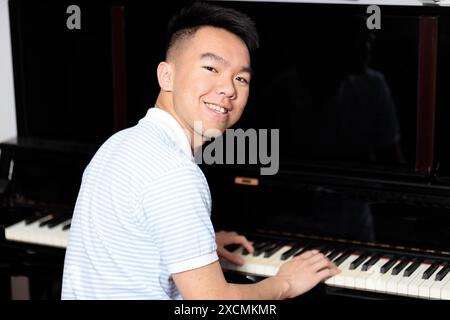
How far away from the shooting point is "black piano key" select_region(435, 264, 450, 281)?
300cm

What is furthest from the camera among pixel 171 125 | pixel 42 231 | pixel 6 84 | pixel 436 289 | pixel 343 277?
pixel 6 84

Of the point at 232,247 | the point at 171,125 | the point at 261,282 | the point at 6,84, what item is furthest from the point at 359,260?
the point at 6,84

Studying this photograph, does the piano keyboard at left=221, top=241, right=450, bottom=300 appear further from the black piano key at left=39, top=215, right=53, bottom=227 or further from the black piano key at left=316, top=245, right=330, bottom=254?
the black piano key at left=39, top=215, right=53, bottom=227

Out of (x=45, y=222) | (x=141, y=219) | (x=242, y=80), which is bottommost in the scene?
(x=45, y=222)

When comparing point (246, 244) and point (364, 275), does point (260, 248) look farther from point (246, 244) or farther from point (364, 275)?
point (364, 275)

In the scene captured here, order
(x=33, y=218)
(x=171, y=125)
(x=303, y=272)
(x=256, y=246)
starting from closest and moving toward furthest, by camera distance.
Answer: (x=171, y=125), (x=303, y=272), (x=256, y=246), (x=33, y=218)

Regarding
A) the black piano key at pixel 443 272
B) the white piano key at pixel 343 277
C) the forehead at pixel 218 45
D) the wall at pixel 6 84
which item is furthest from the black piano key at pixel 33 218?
the black piano key at pixel 443 272

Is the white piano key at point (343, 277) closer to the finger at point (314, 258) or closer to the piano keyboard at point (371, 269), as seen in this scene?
the piano keyboard at point (371, 269)

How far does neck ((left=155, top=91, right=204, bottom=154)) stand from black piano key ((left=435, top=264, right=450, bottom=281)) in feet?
3.36

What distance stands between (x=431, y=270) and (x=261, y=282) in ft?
2.81

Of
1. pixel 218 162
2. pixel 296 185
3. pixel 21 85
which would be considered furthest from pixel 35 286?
pixel 296 185

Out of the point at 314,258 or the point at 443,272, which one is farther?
the point at 443,272

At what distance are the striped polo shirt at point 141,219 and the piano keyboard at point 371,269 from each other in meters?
0.81

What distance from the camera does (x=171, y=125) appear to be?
2.37 metres
